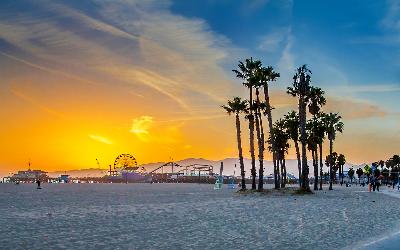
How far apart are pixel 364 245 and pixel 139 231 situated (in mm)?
11177

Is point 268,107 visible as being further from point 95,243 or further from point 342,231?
point 95,243

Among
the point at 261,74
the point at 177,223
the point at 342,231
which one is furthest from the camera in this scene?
the point at 261,74

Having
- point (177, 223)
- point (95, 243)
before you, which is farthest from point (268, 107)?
point (95, 243)

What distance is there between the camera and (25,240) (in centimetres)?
2138

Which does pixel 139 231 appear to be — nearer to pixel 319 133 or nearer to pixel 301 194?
pixel 301 194

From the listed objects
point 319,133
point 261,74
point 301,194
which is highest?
point 261,74

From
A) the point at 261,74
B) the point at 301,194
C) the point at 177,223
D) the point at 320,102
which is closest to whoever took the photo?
the point at 177,223

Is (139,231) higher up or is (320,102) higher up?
(320,102)

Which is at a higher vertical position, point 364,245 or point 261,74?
point 261,74

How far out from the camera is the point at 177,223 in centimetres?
2908

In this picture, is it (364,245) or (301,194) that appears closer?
(364,245)

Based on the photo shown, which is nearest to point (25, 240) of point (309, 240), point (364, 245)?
point (309, 240)

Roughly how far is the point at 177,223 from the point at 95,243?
935 centimetres

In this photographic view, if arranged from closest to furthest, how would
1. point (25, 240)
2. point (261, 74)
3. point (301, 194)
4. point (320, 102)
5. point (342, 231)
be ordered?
point (25, 240)
point (342, 231)
point (301, 194)
point (261, 74)
point (320, 102)
